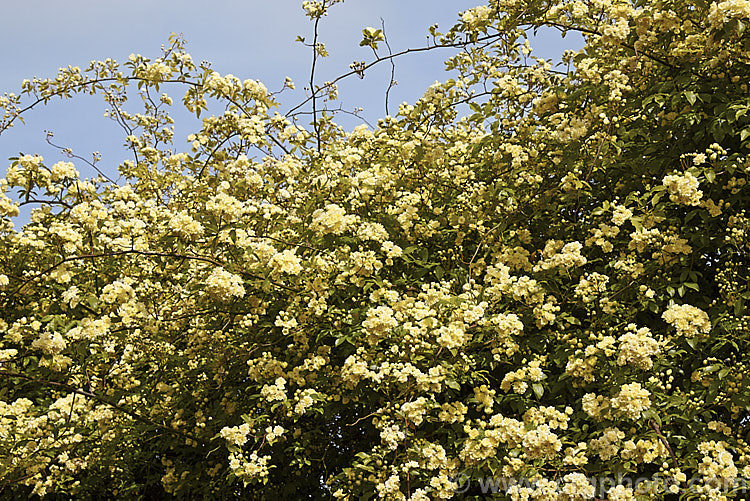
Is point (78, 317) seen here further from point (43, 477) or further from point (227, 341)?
point (43, 477)

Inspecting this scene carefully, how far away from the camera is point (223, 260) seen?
2.74m

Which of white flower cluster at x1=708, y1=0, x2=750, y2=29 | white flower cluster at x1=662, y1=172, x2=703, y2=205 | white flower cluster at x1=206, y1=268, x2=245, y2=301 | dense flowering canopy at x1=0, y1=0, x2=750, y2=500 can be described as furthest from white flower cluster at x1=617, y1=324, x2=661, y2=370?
white flower cluster at x1=206, y1=268, x2=245, y2=301

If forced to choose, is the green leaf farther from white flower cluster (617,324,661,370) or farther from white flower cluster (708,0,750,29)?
white flower cluster (708,0,750,29)

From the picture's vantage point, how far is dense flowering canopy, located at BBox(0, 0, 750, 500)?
7.20 ft

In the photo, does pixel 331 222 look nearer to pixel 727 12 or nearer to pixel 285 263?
pixel 285 263

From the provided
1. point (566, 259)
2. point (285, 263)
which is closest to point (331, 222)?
point (285, 263)

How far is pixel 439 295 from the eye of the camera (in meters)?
2.43

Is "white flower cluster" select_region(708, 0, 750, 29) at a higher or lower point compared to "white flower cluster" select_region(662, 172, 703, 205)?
higher

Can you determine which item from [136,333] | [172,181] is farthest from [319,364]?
[172,181]

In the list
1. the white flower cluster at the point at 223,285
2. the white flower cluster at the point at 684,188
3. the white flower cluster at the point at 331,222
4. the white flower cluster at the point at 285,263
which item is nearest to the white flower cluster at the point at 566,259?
the white flower cluster at the point at 684,188

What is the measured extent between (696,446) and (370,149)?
2.03 m

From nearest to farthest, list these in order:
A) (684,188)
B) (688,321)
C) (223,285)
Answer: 1. (688,321)
2. (684,188)
3. (223,285)

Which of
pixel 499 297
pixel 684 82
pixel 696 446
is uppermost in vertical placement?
pixel 684 82

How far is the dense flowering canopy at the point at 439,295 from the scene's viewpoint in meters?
2.19
